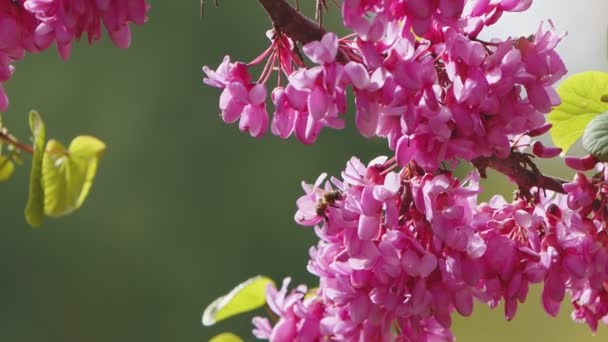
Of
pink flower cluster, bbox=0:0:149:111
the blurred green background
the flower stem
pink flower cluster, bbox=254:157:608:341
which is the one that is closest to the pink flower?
pink flower cluster, bbox=0:0:149:111

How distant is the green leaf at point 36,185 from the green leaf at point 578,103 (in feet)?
1.35

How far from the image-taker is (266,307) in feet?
3.12

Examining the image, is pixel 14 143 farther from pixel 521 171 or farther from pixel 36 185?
pixel 521 171

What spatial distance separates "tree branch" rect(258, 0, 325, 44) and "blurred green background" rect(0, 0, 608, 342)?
5.51 m

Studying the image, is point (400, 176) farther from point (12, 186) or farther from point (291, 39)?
point (12, 186)

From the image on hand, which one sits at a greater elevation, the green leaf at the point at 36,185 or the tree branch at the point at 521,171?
the green leaf at the point at 36,185

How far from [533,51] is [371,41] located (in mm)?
122

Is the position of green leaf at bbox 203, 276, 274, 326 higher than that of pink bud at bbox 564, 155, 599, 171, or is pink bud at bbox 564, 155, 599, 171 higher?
pink bud at bbox 564, 155, 599, 171

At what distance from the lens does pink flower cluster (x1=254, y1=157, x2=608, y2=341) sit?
71 cm

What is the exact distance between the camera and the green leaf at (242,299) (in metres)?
0.94

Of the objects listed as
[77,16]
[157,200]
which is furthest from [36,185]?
[157,200]

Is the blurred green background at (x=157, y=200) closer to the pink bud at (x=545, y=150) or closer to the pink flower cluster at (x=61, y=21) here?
the pink bud at (x=545, y=150)

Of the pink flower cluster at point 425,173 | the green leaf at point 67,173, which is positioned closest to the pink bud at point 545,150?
the pink flower cluster at point 425,173

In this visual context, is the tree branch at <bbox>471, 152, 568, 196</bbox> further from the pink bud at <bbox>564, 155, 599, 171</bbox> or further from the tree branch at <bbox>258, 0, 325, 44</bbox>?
the tree branch at <bbox>258, 0, 325, 44</bbox>
